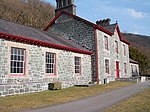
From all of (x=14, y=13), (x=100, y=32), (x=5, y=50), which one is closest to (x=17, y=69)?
(x=5, y=50)

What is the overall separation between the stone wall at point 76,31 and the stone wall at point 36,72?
5.95ft

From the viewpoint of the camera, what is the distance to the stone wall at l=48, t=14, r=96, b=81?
21.0 m

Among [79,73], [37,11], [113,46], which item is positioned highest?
[37,11]

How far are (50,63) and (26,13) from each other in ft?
81.4

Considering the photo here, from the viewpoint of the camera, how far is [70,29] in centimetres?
2272

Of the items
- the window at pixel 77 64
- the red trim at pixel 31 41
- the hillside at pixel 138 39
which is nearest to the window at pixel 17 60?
the red trim at pixel 31 41

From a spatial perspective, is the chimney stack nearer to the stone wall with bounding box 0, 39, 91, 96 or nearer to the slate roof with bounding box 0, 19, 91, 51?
the stone wall with bounding box 0, 39, 91, 96

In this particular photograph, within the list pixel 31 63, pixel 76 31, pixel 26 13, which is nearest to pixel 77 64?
pixel 76 31

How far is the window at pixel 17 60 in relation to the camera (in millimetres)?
12578

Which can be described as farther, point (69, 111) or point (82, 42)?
point (82, 42)

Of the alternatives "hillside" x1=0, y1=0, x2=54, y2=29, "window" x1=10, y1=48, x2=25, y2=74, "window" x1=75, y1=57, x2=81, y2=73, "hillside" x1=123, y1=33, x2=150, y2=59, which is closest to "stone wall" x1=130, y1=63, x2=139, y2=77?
"window" x1=75, y1=57, x2=81, y2=73

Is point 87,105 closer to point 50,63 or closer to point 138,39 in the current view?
point 50,63

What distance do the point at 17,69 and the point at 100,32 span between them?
11571 millimetres

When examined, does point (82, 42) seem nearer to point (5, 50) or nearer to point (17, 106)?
point (5, 50)
